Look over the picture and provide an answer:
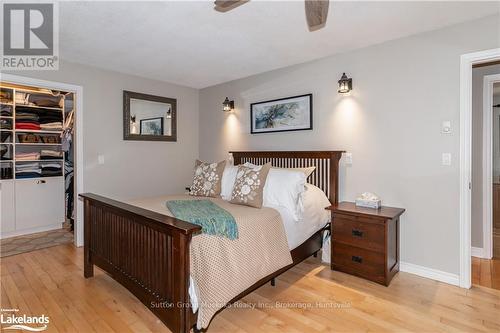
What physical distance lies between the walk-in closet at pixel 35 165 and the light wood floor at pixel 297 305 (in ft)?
4.82

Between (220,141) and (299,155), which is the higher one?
(220,141)

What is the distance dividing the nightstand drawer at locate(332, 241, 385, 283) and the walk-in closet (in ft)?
12.0

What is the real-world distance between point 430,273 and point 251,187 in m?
1.91

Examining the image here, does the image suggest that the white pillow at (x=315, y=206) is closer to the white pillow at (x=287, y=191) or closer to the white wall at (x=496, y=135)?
the white pillow at (x=287, y=191)

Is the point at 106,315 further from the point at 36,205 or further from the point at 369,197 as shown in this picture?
the point at 36,205

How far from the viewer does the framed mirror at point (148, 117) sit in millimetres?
4039

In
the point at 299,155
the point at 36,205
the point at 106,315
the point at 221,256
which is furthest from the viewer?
the point at 36,205

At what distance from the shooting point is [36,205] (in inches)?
167

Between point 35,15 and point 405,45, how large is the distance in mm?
3382

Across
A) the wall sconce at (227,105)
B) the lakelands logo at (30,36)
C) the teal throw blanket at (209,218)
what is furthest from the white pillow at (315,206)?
the lakelands logo at (30,36)

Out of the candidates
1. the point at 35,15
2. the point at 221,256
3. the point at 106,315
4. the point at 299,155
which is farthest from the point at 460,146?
the point at 35,15

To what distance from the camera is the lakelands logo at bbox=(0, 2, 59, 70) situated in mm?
2258

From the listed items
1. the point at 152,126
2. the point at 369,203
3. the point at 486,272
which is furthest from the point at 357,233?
the point at 152,126

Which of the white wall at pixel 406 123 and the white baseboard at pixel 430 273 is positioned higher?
the white wall at pixel 406 123
